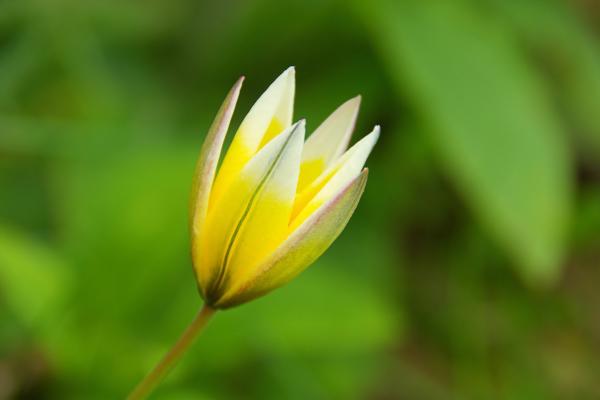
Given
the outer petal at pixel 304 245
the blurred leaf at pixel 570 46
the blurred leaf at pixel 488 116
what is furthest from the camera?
the blurred leaf at pixel 570 46

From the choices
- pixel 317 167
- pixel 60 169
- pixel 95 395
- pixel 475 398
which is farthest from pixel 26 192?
pixel 317 167

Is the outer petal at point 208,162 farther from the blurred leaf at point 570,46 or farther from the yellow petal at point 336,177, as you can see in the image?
the blurred leaf at point 570,46

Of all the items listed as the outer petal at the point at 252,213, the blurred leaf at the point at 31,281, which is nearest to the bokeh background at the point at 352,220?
the blurred leaf at the point at 31,281

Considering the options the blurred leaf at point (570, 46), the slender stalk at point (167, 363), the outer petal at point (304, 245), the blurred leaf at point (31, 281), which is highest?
the blurred leaf at point (570, 46)

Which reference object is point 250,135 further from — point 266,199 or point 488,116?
point 488,116

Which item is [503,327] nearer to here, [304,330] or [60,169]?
[304,330]

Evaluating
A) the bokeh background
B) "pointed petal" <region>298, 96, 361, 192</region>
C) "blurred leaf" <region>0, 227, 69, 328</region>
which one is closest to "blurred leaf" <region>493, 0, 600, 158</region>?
the bokeh background

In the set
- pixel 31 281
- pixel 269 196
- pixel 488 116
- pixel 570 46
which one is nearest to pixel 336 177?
pixel 269 196
